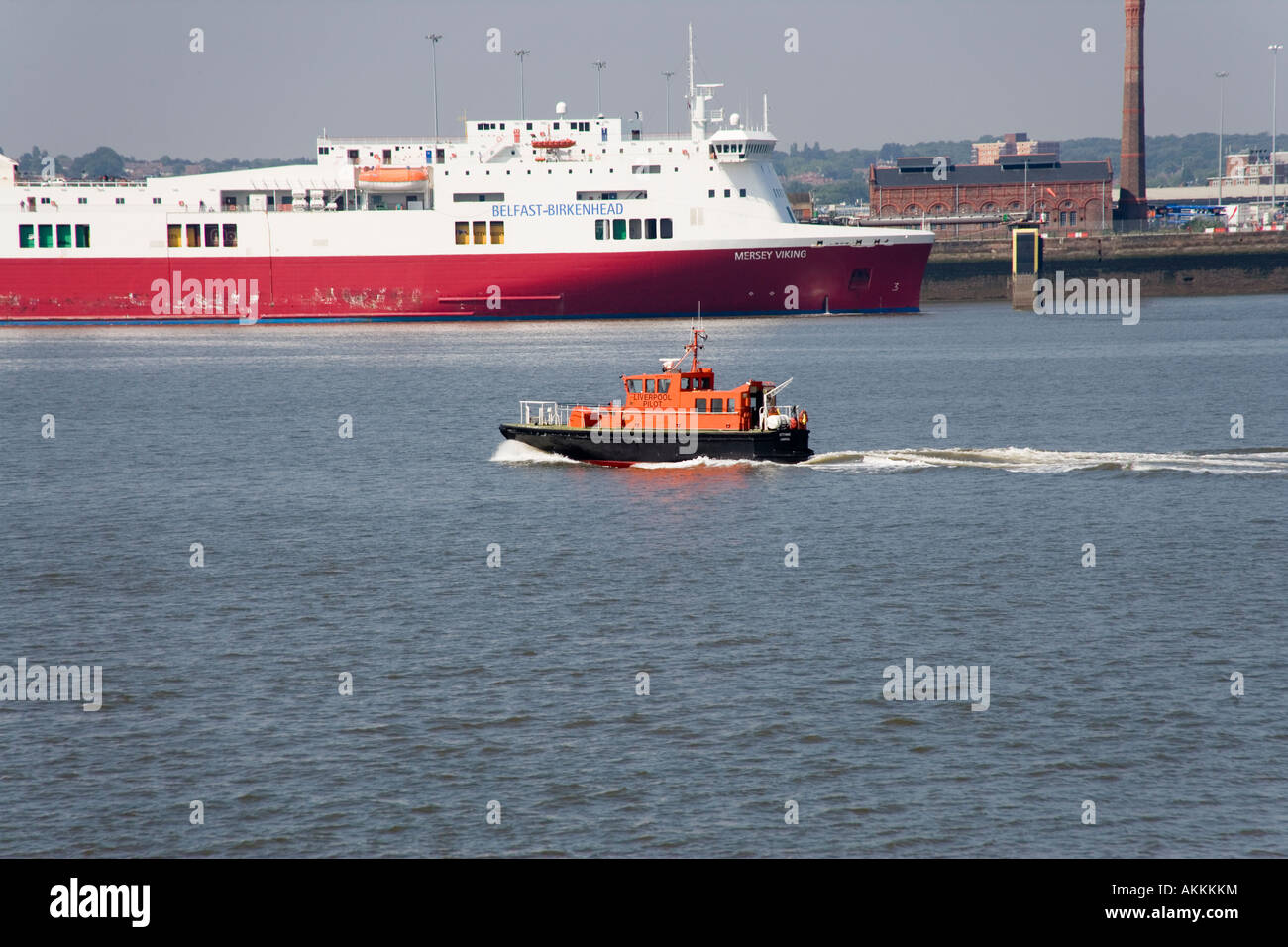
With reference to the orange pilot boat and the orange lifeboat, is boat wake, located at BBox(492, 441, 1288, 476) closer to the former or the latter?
the orange pilot boat

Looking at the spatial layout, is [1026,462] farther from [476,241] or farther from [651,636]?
[476,241]

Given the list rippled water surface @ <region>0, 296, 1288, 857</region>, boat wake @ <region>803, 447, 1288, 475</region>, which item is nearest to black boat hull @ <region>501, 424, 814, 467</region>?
rippled water surface @ <region>0, 296, 1288, 857</region>

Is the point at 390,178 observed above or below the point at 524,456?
above

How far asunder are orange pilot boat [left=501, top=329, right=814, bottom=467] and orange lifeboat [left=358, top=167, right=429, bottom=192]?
179 ft

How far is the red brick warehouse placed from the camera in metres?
144

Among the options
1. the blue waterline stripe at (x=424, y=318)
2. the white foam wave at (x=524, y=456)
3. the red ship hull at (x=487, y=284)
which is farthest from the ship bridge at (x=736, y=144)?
the white foam wave at (x=524, y=456)

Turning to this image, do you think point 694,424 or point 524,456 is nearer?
point 694,424

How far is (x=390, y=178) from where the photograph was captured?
91.2 m

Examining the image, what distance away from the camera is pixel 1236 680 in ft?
68.5

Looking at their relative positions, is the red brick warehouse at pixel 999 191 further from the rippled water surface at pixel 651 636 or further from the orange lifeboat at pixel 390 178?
the rippled water surface at pixel 651 636

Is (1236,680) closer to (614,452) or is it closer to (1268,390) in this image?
(614,452)

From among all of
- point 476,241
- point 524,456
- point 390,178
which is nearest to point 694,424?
point 524,456

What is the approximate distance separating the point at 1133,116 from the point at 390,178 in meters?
70.4

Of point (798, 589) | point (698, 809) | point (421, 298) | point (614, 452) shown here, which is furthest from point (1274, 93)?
point (698, 809)
